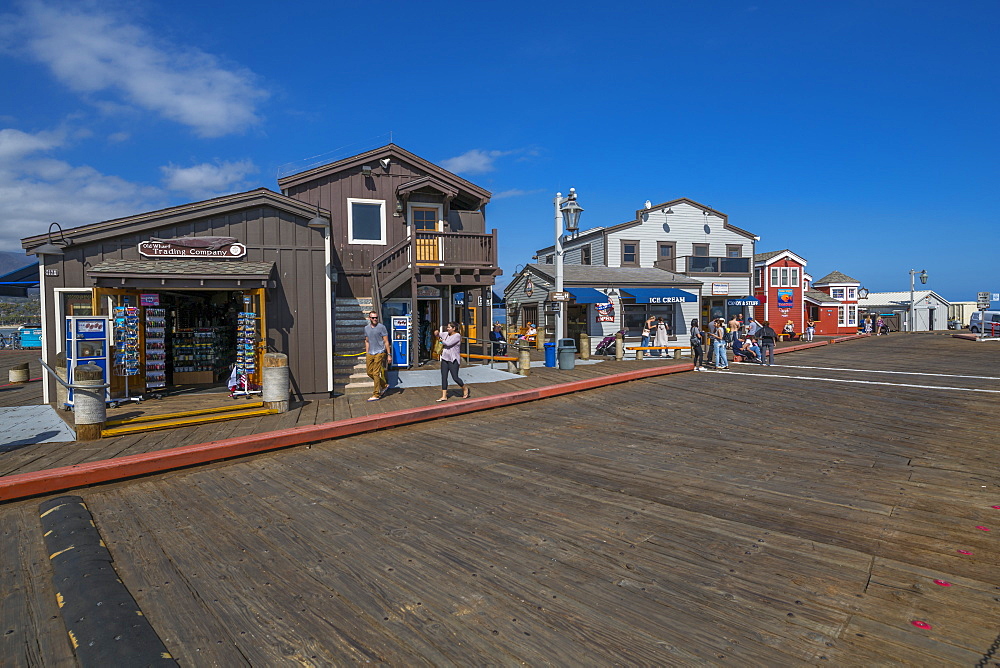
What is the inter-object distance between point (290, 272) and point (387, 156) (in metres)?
7.50

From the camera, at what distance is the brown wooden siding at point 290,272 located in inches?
415

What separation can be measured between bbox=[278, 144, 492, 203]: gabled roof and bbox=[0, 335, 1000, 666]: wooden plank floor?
11.5m

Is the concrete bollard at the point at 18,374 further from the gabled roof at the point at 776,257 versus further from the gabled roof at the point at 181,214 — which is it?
the gabled roof at the point at 776,257

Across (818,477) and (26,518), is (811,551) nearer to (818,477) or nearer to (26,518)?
(818,477)

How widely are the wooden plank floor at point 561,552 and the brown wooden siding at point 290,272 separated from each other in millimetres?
3796

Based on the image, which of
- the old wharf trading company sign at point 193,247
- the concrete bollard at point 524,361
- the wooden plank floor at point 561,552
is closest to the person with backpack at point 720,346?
the concrete bollard at point 524,361

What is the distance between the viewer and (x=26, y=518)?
4.79m

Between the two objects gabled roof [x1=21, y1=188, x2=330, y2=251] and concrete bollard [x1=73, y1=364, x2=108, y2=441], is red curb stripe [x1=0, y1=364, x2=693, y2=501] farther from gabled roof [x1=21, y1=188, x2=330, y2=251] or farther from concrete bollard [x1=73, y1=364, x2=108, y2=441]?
gabled roof [x1=21, y1=188, x2=330, y2=251]

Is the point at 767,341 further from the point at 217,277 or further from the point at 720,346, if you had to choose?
the point at 217,277

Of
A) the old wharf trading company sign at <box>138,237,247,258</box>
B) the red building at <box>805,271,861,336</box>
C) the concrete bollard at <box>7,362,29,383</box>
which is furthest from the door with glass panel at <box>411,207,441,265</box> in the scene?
the red building at <box>805,271,861,336</box>

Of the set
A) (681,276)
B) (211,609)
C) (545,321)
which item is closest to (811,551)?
(211,609)

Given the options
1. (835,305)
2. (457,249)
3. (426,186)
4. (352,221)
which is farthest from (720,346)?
(835,305)

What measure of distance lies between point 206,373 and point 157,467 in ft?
20.6

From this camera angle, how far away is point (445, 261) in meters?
14.8
